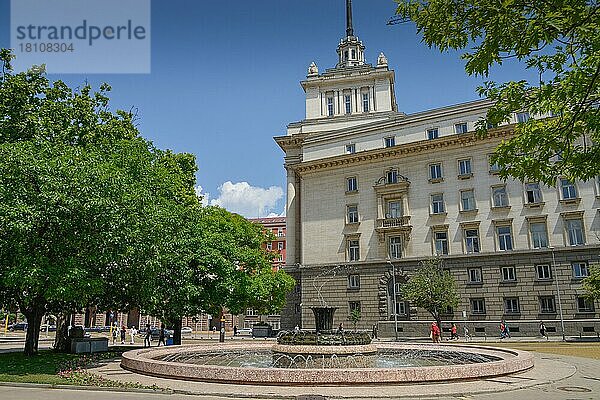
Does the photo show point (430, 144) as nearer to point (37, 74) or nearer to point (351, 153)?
point (351, 153)

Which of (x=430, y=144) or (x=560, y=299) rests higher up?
(x=430, y=144)

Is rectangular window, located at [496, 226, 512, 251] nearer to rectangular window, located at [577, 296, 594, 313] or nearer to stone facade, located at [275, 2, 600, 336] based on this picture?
stone facade, located at [275, 2, 600, 336]

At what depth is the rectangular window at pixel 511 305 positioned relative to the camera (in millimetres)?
44347

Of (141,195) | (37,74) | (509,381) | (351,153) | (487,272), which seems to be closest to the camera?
(509,381)

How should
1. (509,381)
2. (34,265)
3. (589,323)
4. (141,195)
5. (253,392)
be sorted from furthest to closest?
(589,323) → (141,195) → (34,265) → (509,381) → (253,392)

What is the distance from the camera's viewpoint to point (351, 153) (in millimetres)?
54656

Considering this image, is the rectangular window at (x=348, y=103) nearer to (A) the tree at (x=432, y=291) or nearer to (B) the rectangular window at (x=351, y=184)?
(B) the rectangular window at (x=351, y=184)

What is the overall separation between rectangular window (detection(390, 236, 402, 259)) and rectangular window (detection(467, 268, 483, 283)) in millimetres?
7031

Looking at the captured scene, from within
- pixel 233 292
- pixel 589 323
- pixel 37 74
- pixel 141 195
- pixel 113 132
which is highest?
pixel 37 74

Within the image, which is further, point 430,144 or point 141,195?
point 430,144

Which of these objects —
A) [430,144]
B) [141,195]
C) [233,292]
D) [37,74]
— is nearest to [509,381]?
[141,195]

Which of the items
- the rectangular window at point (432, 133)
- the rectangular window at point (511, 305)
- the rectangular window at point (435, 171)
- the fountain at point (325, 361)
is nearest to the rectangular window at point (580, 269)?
the rectangular window at point (511, 305)

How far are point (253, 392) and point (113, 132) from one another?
73.9ft

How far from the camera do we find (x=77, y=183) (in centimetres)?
1806
